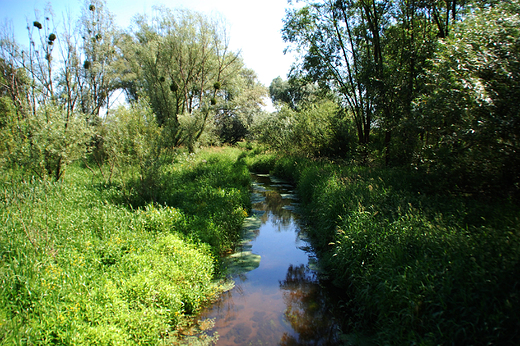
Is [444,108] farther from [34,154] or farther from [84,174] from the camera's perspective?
[84,174]

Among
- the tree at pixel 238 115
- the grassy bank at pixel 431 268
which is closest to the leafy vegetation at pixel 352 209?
the grassy bank at pixel 431 268

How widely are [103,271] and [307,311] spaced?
10.5 ft

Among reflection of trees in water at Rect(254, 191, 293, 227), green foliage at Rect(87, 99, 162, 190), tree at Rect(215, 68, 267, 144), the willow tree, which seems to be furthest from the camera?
tree at Rect(215, 68, 267, 144)

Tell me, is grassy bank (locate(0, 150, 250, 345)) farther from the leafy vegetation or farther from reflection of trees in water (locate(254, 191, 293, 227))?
reflection of trees in water (locate(254, 191, 293, 227))

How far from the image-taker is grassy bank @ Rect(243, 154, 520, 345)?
8.40 feet

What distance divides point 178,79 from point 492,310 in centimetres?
1896

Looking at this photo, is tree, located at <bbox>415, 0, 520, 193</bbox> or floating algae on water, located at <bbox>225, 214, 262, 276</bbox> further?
floating algae on water, located at <bbox>225, 214, 262, 276</bbox>

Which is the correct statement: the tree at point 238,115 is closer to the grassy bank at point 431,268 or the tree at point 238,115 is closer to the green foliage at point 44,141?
the green foliage at point 44,141

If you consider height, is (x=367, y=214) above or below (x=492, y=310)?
above

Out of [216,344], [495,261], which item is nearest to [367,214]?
[495,261]

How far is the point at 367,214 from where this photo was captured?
5344 millimetres

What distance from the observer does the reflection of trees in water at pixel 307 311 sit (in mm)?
3943

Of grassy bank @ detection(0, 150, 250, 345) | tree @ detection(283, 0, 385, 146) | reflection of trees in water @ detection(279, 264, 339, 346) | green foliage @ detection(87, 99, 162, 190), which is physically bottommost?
reflection of trees in water @ detection(279, 264, 339, 346)

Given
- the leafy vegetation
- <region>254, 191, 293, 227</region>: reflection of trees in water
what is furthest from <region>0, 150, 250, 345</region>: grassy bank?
<region>254, 191, 293, 227</region>: reflection of trees in water
